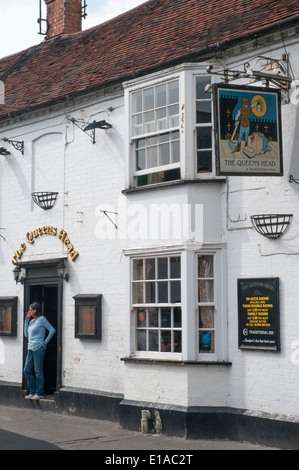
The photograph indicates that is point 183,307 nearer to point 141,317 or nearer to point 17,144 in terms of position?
point 141,317

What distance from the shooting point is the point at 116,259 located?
41.3 feet

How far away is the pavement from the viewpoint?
33.0 ft

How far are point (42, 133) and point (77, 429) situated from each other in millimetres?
5865

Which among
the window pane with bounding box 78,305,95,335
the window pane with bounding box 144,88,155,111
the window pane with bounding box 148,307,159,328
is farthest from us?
the window pane with bounding box 78,305,95,335

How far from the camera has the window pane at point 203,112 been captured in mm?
11258

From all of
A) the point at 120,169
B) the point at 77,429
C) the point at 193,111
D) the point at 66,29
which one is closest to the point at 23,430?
the point at 77,429

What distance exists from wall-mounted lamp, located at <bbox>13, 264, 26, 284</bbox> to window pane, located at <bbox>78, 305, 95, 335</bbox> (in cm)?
194

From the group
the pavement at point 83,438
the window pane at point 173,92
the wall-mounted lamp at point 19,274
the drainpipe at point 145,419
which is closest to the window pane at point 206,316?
the drainpipe at point 145,419

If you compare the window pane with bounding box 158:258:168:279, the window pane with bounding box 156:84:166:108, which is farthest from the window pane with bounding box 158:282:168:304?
the window pane with bounding box 156:84:166:108

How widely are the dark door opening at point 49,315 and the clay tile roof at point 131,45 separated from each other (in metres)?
3.59

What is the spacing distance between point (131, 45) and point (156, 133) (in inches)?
132

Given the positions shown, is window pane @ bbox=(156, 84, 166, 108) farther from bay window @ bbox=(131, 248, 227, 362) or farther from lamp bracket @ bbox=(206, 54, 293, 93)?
bay window @ bbox=(131, 248, 227, 362)

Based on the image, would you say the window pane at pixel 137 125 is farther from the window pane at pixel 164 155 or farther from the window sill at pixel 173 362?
the window sill at pixel 173 362
